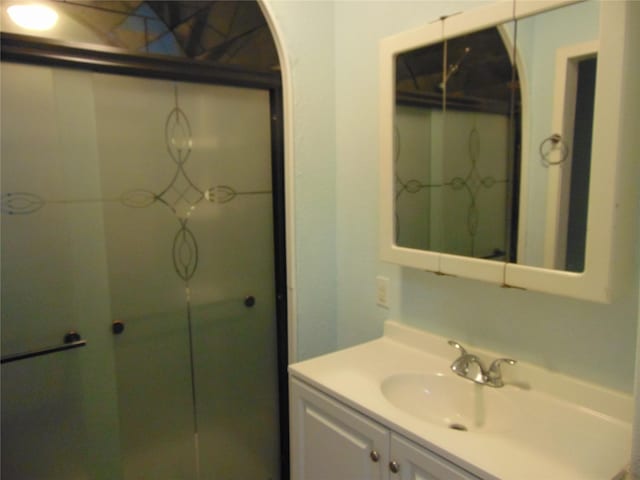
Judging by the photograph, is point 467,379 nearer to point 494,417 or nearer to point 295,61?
point 494,417

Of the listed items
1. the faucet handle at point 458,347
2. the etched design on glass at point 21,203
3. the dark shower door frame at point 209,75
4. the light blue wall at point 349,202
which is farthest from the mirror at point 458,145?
the etched design on glass at point 21,203

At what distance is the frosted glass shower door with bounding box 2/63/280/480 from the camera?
4.95 ft

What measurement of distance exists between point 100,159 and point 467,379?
54.4 inches

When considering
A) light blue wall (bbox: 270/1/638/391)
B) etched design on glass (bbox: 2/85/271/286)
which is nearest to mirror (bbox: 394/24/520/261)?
light blue wall (bbox: 270/1/638/391)

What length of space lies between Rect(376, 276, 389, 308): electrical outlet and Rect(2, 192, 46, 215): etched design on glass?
1193mm

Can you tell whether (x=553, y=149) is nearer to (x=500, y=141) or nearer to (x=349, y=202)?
(x=500, y=141)

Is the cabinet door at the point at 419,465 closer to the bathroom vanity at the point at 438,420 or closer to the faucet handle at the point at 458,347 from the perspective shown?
the bathroom vanity at the point at 438,420

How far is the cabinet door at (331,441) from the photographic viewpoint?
128 cm

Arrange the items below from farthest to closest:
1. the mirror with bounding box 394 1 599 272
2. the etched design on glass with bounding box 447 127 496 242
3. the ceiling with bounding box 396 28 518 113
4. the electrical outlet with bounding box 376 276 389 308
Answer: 1. the electrical outlet with bounding box 376 276 389 308
2. the etched design on glass with bounding box 447 127 496 242
3. the ceiling with bounding box 396 28 518 113
4. the mirror with bounding box 394 1 599 272

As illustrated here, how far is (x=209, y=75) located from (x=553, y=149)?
120cm

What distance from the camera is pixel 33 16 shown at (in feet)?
4.68

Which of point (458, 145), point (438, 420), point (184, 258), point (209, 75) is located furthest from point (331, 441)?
point (209, 75)

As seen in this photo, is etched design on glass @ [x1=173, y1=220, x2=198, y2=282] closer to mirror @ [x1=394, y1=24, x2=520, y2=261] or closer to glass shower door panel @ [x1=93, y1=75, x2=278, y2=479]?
glass shower door panel @ [x1=93, y1=75, x2=278, y2=479]

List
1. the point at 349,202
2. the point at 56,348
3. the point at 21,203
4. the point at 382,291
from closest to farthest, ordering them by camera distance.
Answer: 1. the point at 21,203
2. the point at 56,348
3. the point at 382,291
4. the point at 349,202
